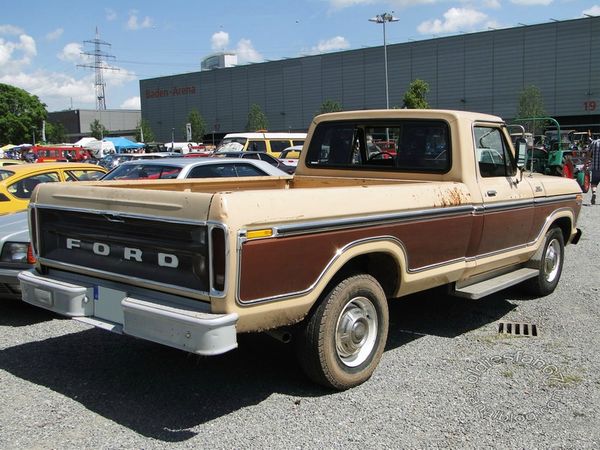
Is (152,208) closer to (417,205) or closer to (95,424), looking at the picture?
(95,424)

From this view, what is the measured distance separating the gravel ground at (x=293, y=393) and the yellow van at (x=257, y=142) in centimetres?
1728

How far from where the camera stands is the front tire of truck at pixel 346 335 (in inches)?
153

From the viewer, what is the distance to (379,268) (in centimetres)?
450

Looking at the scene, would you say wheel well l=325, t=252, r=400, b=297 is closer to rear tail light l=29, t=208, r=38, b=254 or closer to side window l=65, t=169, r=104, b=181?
rear tail light l=29, t=208, r=38, b=254

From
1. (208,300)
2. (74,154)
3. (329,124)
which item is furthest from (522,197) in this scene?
(74,154)

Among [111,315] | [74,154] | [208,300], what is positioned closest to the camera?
[208,300]

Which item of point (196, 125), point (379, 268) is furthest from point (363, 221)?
point (196, 125)

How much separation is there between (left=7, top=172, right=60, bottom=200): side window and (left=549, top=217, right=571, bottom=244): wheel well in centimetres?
686

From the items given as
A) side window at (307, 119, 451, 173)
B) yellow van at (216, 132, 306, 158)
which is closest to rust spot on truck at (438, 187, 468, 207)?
side window at (307, 119, 451, 173)

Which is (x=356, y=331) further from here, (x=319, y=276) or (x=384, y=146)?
(x=384, y=146)

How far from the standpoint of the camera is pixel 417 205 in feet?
14.5

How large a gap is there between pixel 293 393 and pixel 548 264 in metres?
3.95

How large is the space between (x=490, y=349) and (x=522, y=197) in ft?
5.28

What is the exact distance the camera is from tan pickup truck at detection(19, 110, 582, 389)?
10.9ft
